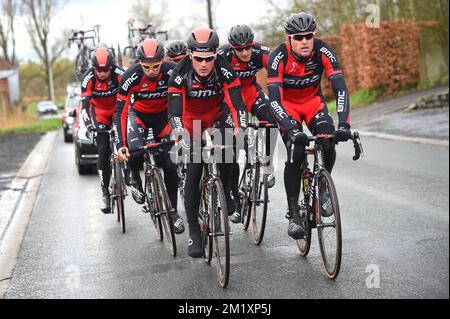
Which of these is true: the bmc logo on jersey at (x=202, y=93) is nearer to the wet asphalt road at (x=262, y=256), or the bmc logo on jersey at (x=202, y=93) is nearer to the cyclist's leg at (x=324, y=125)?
the cyclist's leg at (x=324, y=125)

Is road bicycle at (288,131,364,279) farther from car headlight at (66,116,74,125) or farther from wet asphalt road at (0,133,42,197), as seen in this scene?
car headlight at (66,116,74,125)

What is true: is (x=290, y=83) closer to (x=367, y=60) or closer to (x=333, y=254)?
(x=333, y=254)

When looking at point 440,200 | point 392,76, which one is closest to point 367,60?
point 392,76

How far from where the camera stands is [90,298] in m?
5.85

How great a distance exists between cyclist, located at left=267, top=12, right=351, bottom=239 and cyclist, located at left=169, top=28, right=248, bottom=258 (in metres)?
0.35

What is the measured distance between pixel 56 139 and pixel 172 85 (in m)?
22.4

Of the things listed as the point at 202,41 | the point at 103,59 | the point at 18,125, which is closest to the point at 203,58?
the point at 202,41

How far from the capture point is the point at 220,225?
627 centimetres

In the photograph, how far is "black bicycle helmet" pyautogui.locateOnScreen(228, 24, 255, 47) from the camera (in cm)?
752

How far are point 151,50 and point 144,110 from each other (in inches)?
39.6

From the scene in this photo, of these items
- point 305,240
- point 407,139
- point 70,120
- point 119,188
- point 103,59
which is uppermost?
point 103,59

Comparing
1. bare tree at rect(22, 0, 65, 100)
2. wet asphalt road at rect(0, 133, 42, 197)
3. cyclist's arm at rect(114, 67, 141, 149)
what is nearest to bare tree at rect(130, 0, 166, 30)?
bare tree at rect(22, 0, 65, 100)

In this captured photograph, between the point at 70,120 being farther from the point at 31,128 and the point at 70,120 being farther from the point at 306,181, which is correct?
the point at 306,181

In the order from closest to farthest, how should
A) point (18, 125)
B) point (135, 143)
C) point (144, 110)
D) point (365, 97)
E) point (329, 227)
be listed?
point (329, 227) → point (135, 143) → point (144, 110) → point (365, 97) → point (18, 125)
